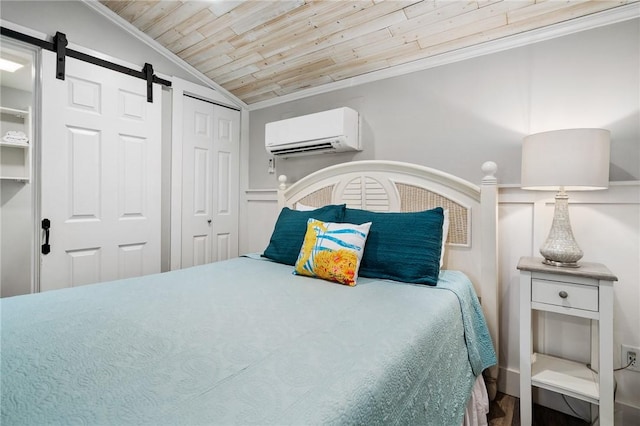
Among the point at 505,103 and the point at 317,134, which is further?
the point at 317,134

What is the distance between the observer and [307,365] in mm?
837

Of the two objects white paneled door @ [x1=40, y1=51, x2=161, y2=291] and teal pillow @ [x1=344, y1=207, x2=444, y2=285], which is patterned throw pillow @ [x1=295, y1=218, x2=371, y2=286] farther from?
white paneled door @ [x1=40, y1=51, x2=161, y2=291]

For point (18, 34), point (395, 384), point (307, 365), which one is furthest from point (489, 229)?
point (18, 34)

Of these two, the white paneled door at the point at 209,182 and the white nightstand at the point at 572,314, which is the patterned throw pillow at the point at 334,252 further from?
the white paneled door at the point at 209,182

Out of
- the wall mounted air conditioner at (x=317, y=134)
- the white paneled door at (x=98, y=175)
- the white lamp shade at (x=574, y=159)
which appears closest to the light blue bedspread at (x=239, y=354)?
the white lamp shade at (x=574, y=159)

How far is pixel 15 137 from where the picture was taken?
2.05 m

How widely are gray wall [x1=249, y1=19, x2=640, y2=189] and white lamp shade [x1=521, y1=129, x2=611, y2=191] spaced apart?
0.30 m

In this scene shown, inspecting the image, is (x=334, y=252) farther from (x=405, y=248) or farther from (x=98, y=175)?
(x=98, y=175)

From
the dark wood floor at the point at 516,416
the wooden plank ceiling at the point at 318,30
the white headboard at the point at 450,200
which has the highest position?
the wooden plank ceiling at the point at 318,30

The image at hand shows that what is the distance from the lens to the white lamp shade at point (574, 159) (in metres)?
1.43

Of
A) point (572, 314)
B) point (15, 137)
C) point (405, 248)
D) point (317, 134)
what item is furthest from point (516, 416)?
point (15, 137)

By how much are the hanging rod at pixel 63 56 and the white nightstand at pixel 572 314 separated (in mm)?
2920

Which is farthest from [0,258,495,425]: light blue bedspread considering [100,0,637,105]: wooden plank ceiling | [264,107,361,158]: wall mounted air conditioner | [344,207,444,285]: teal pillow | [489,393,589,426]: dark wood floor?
[100,0,637,105]: wooden plank ceiling

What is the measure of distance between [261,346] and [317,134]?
6.07 feet
